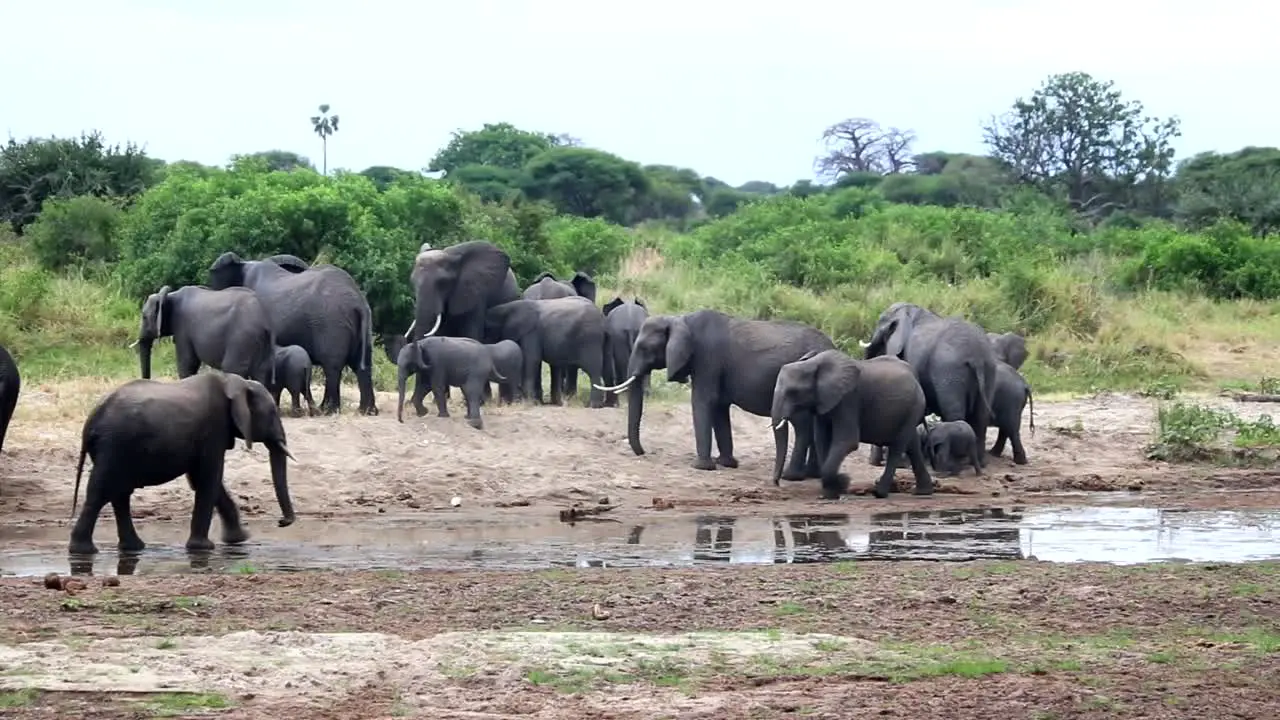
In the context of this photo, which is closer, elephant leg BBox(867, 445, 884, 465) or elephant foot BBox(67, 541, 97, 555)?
elephant foot BBox(67, 541, 97, 555)

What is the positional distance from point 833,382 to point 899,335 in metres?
2.77

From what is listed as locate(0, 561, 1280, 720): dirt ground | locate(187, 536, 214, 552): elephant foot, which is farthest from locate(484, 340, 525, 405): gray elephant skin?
locate(0, 561, 1280, 720): dirt ground

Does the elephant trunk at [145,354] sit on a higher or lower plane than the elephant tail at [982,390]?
higher

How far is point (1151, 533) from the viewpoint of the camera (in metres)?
14.2

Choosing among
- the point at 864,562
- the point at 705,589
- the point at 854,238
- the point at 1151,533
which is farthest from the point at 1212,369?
the point at 705,589

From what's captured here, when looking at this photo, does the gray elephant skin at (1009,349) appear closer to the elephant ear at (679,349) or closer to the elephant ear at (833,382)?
the elephant ear at (679,349)

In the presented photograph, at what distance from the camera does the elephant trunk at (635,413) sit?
1833 centimetres

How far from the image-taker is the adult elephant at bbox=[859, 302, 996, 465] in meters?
18.5

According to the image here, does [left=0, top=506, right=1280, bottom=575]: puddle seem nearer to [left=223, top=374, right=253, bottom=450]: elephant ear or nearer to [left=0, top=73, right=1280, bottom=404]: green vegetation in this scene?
[left=223, top=374, right=253, bottom=450]: elephant ear

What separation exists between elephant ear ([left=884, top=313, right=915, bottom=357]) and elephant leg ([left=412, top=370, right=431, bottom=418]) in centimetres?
445

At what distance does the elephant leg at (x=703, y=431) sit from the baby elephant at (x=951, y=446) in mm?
1915

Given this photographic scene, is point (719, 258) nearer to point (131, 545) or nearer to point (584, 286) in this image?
point (584, 286)

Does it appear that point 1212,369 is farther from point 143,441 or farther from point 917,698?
point 917,698

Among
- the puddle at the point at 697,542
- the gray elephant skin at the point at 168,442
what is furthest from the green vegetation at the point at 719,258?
the gray elephant skin at the point at 168,442
